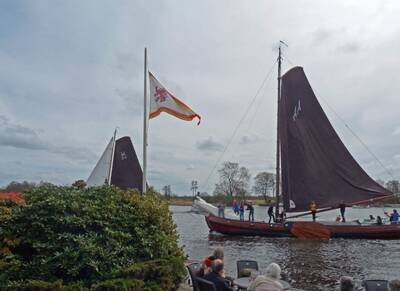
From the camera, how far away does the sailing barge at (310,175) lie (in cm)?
2936

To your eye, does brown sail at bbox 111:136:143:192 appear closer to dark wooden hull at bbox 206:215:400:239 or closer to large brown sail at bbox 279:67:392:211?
dark wooden hull at bbox 206:215:400:239

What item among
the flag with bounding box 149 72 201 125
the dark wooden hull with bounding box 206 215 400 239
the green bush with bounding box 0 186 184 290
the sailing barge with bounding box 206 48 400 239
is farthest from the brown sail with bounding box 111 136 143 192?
the green bush with bounding box 0 186 184 290

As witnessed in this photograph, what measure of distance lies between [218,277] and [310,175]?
973 inches

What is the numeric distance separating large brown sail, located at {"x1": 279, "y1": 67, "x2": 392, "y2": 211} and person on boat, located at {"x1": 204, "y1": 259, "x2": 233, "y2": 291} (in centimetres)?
2416

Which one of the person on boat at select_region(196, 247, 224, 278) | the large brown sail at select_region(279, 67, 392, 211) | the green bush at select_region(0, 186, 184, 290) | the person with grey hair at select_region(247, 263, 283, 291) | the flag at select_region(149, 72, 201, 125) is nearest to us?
the person with grey hair at select_region(247, 263, 283, 291)

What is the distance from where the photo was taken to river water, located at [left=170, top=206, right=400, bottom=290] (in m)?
15.2

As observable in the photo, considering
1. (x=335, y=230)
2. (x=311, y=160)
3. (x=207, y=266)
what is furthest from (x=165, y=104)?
(x=335, y=230)

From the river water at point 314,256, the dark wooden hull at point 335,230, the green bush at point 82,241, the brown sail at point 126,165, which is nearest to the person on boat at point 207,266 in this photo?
the green bush at point 82,241

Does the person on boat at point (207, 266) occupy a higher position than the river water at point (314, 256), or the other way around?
the person on boat at point (207, 266)

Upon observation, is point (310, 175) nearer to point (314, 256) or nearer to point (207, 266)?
point (314, 256)

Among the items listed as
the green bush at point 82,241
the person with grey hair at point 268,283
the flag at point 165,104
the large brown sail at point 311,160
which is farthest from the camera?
the large brown sail at point 311,160

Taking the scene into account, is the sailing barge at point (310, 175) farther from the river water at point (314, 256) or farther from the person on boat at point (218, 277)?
the person on boat at point (218, 277)

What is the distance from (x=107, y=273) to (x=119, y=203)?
4.65ft

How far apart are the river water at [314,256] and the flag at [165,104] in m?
3.32
